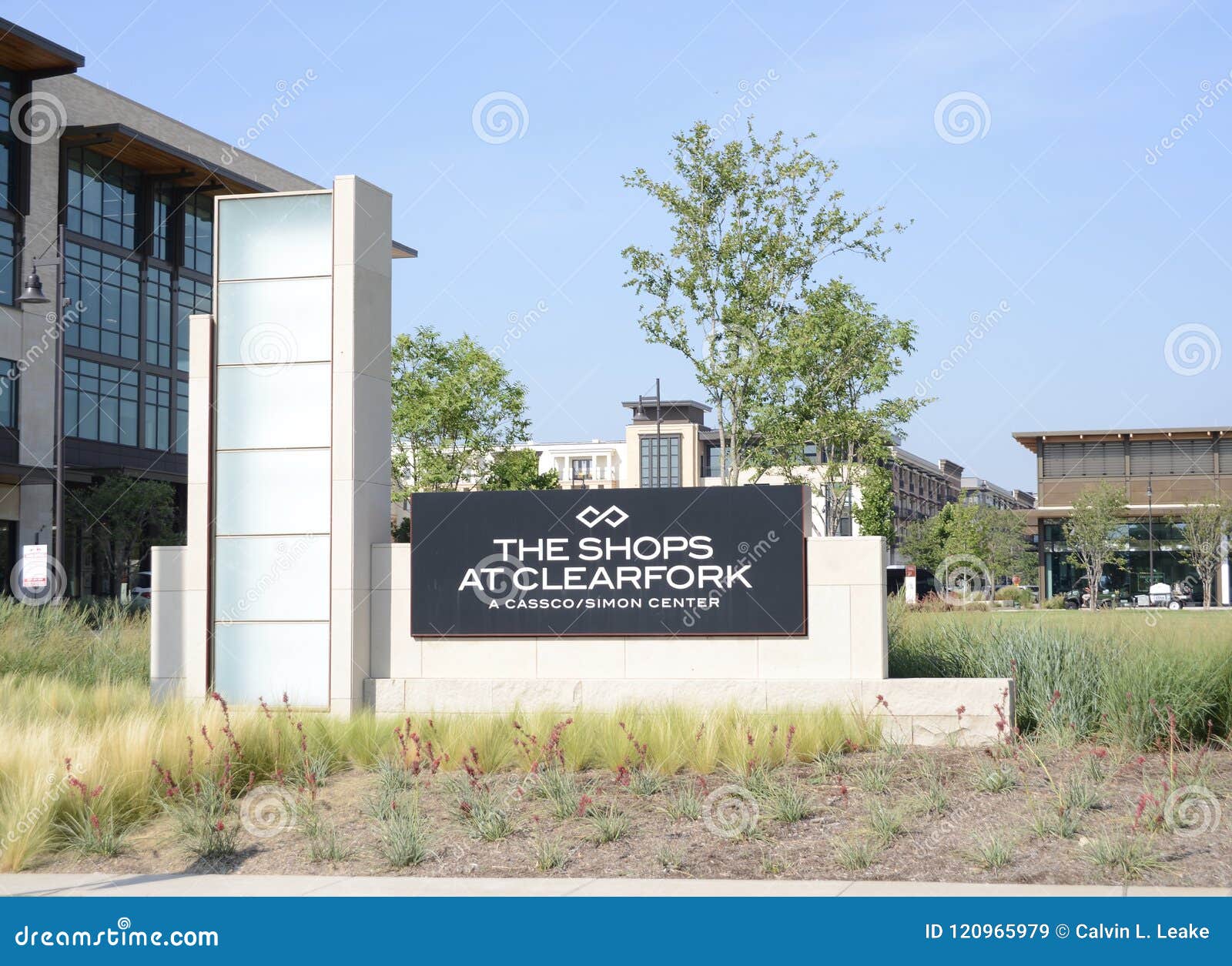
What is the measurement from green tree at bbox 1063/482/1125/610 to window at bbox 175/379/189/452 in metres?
53.0

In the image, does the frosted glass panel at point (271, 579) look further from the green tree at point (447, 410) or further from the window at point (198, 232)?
the window at point (198, 232)

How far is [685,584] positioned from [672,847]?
5.51 meters

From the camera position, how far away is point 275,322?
52.0 feet

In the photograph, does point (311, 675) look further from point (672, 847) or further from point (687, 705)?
point (672, 847)

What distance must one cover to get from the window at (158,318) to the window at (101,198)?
97.6 inches

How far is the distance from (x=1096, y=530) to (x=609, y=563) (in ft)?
236

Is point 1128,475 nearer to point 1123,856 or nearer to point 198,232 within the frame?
point 198,232

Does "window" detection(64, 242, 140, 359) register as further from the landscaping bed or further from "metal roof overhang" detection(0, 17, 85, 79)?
the landscaping bed

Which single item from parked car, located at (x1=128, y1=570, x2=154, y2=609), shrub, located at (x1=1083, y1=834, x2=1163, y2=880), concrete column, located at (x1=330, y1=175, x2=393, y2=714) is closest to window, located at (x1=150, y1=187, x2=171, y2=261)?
parked car, located at (x1=128, y1=570, x2=154, y2=609)

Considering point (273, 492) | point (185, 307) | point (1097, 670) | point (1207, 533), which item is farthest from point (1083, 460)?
point (273, 492)

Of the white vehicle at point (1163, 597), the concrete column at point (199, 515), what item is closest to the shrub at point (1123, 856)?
the concrete column at point (199, 515)

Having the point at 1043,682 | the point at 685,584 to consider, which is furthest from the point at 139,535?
the point at 1043,682

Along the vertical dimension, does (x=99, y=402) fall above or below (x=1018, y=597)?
above

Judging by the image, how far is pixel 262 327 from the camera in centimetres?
1588
